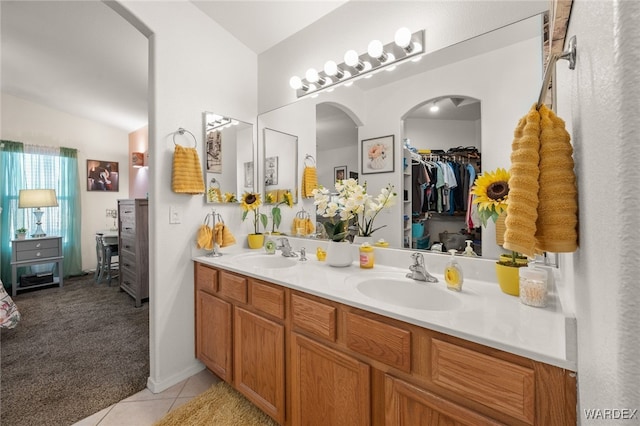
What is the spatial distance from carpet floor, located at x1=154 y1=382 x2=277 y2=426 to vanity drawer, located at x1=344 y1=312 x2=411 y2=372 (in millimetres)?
876

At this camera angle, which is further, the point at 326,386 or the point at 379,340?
the point at 326,386

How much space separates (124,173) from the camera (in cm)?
484

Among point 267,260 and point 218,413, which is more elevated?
point 267,260

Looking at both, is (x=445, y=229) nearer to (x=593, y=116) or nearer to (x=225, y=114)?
(x=593, y=116)

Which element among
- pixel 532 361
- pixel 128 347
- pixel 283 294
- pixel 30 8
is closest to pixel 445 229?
pixel 532 361

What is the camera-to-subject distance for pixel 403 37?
146 cm

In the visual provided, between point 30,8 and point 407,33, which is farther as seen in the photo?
point 30,8

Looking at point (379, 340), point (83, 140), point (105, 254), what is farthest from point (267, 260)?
point (83, 140)

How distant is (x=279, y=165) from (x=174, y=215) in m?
0.92

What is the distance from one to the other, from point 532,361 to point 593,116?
24.3 inches

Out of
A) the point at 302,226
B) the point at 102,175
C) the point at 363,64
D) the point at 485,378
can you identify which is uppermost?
the point at 363,64

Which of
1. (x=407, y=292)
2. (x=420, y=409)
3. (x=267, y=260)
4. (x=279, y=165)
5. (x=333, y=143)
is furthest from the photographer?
(x=279, y=165)

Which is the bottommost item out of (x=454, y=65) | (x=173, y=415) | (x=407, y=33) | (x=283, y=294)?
(x=173, y=415)

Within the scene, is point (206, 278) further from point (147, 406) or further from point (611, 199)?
point (611, 199)
